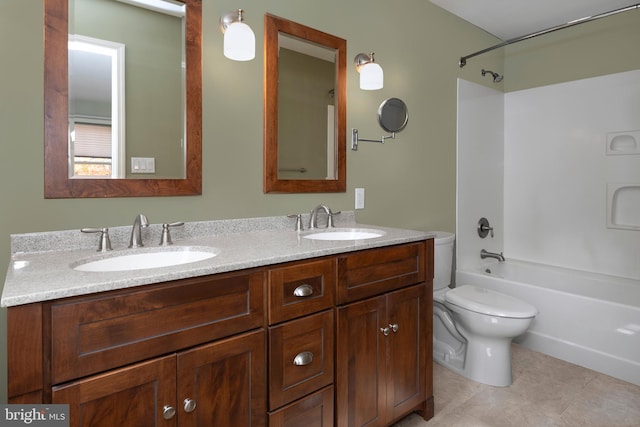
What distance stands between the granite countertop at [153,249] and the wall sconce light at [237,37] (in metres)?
0.72

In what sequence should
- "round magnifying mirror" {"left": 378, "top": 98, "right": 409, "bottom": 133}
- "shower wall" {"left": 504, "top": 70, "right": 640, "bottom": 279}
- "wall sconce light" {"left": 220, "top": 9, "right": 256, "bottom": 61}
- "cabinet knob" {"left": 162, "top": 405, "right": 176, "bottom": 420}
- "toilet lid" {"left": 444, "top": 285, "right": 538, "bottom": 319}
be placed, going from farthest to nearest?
"shower wall" {"left": 504, "top": 70, "right": 640, "bottom": 279}, "round magnifying mirror" {"left": 378, "top": 98, "right": 409, "bottom": 133}, "toilet lid" {"left": 444, "top": 285, "right": 538, "bottom": 319}, "wall sconce light" {"left": 220, "top": 9, "right": 256, "bottom": 61}, "cabinet knob" {"left": 162, "top": 405, "right": 176, "bottom": 420}

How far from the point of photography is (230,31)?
1.51m

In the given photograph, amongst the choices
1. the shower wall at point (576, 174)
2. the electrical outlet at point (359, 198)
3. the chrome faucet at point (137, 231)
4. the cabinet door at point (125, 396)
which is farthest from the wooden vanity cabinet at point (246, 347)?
the shower wall at point (576, 174)

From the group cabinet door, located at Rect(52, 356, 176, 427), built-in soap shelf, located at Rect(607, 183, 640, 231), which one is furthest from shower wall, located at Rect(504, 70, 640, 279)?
cabinet door, located at Rect(52, 356, 176, 427)

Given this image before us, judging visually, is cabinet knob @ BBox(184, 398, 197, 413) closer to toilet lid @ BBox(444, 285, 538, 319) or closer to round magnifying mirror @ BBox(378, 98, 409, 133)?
toilet lid @ BBox(444, 285, 538, 319)

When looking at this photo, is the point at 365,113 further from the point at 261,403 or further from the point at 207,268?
the point at 261,403

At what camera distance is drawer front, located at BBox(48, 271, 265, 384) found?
827 millimetres

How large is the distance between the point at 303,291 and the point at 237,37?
1062 millimetres

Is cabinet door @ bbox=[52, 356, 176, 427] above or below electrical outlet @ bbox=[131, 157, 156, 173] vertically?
below

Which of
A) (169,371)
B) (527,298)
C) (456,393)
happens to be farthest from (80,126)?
(527,298)

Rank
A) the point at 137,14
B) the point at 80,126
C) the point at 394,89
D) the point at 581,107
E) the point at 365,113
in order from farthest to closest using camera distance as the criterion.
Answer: the point at 581,107 → the point at 394,89 → the point at 365,113 → the point at 137,14 → the point at 80,126

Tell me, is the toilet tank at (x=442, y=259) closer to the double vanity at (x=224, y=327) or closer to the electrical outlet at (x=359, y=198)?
the electrical outlet at (x=359, y=198)

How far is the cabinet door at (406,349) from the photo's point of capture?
5.14ft

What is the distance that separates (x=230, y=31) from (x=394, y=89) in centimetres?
118
